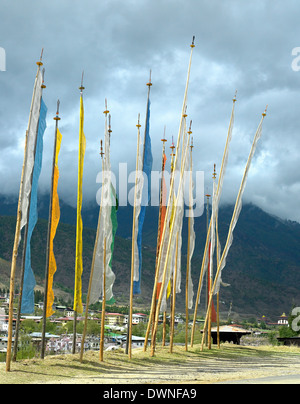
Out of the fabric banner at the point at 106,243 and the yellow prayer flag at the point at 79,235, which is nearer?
the yellow prayer flag at the point at 79,235

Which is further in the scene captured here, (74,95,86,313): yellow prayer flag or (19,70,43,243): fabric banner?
(74,95,86,313): yellow prayer flag

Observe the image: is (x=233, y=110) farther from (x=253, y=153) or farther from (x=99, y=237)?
(x=99, y=237)

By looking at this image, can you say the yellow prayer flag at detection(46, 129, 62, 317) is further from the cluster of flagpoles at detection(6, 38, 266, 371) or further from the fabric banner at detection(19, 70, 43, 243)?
the fabric banner at detection(19, 70, 43, 243)

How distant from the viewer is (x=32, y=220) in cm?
1797

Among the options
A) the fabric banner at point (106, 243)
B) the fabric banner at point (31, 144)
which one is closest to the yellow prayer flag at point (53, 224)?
the fabric banner at point (106, 243)

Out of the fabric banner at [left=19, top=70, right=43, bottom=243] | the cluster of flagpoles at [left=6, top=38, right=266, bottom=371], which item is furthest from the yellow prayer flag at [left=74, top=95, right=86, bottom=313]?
the fabric banner at [left=19, top=70, right=43, bottom=243]

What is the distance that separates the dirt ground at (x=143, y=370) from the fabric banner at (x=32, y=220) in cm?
209

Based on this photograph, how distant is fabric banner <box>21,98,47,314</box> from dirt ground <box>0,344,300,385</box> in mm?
2094

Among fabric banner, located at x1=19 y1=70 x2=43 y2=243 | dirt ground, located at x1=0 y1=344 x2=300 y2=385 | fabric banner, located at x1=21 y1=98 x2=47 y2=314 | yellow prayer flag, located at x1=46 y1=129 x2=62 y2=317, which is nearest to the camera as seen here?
dirt ground, located at x1=0 y1=344 x2=300 y2=385

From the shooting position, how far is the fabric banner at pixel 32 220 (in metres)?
17.0

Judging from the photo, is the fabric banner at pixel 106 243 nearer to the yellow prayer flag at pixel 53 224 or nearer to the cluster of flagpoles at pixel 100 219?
the cluster of flagpoles at pixel 100 219

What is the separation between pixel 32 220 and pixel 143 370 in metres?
6.84

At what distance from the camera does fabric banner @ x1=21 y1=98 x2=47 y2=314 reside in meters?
17.0

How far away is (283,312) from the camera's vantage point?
6358 inches
